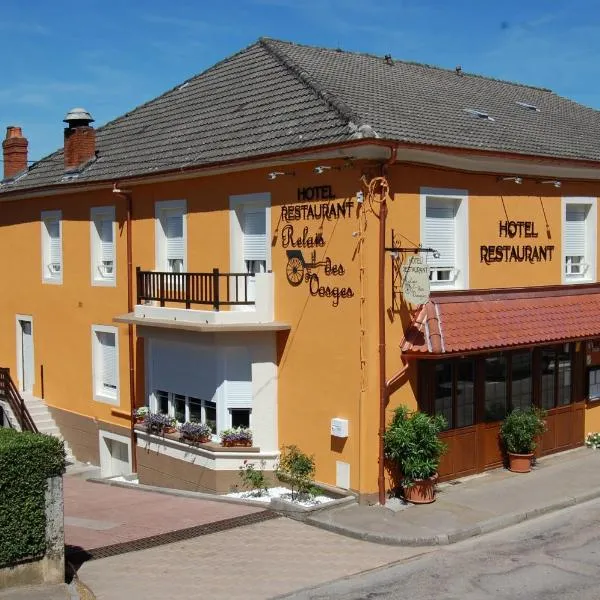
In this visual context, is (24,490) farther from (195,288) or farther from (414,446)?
(195,288)

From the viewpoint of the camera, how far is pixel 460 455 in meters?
14.7

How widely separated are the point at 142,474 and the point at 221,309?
172 inches

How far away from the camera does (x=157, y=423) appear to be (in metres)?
16.8

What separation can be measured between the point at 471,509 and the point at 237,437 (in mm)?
4228

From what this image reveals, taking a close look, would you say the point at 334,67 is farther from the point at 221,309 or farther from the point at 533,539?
the point at 533,539

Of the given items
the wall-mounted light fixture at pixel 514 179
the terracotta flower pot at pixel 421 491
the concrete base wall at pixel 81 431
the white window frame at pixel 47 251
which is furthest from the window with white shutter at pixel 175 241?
the terracotta flower pot at pixel 421 491

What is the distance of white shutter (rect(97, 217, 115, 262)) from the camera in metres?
19.3

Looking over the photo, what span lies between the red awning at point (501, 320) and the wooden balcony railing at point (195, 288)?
3198mm

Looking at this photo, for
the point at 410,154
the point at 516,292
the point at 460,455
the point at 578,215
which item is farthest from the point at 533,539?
the point at 578,215

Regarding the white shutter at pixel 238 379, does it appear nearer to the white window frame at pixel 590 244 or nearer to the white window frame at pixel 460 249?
the white window frame at pixel 460 249

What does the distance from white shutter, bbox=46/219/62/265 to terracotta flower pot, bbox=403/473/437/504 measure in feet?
38.6

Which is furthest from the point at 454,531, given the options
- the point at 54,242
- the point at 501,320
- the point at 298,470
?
the point at 54,242

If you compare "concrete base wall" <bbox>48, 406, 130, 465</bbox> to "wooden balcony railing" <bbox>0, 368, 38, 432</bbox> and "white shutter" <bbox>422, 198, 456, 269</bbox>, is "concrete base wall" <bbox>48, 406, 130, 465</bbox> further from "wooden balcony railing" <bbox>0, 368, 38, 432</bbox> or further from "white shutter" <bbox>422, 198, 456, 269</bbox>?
"white shutter" <bbox>422, 198, 456, 269</bbox>

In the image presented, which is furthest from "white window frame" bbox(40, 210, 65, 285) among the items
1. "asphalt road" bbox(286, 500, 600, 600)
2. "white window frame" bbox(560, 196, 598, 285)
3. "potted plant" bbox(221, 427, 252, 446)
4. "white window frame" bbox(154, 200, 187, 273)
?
"asphalt road" bbox(286, 500, 600, 600)
